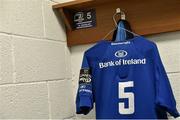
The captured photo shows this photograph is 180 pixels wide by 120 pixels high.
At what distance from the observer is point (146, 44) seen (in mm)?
1406

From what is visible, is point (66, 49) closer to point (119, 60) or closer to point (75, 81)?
point (75, 81)

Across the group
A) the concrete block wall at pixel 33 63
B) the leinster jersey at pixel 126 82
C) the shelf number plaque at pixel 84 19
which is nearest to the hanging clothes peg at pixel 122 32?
the leinster jersey at pixel 126 82

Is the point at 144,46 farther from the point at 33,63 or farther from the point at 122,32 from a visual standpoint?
the point at 33,63

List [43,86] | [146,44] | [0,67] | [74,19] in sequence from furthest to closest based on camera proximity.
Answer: [74,19] < [43,86] < [146,44] < [0,67]

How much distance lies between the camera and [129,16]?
1576mm

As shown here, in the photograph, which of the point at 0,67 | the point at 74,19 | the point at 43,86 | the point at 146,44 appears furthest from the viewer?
the point at 74,19

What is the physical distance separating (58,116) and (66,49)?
17.3 inches

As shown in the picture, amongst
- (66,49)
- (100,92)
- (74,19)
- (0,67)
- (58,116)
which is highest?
(74,19)

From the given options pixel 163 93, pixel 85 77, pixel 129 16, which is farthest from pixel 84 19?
pixel 163 93

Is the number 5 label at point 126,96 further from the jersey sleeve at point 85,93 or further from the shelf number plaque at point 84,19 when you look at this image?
the shelf number plaque at point 84,19

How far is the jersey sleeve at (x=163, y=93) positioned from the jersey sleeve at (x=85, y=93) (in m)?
0.37

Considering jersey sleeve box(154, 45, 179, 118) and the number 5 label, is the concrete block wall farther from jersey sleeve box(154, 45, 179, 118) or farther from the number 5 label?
jersey sleeve box(154, 45, 179, 118)

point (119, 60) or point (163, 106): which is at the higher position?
point (119, 60)

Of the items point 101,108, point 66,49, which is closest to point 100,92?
point 101,108
